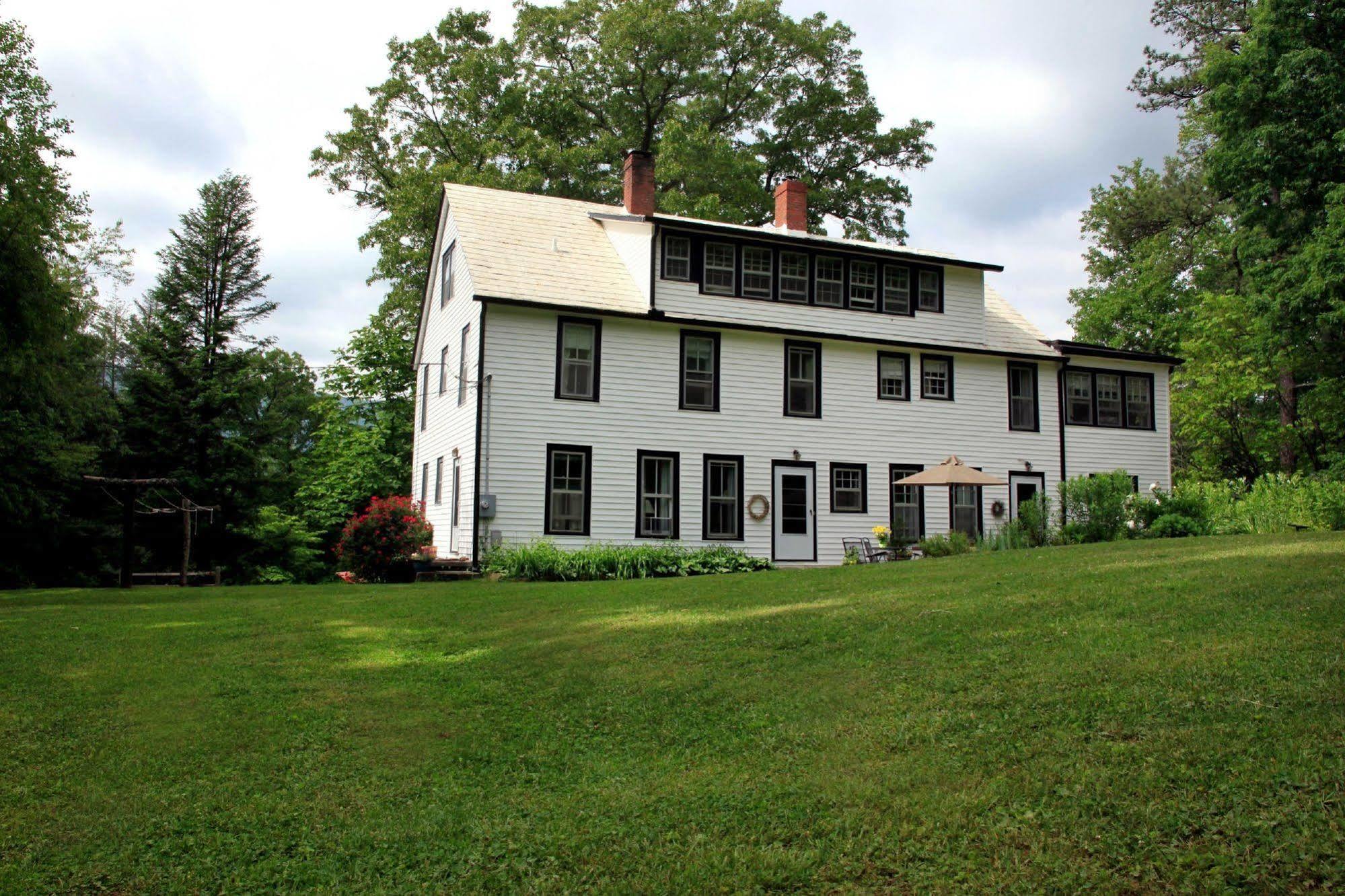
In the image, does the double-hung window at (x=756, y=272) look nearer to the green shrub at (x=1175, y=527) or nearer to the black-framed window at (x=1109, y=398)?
the black-framed window at (x=1109, y=398)

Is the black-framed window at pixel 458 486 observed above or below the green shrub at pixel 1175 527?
above

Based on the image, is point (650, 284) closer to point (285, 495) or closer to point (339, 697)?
point (339, 697)

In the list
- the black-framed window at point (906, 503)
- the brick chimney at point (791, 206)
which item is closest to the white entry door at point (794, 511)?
the black-framed window at point (906, 503)

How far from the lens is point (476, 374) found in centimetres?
1922

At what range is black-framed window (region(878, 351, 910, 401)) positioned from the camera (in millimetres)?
22688

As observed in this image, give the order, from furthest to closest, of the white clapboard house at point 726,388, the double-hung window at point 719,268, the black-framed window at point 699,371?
the double-hung window at point 719,268
the black-framed window at point 699,371
the white clapboard house at point 726,388

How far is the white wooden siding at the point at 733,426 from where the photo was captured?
1909 cm

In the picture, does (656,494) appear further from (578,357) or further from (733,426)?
(578,357)

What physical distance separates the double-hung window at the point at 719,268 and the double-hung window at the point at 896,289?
3.99 metres

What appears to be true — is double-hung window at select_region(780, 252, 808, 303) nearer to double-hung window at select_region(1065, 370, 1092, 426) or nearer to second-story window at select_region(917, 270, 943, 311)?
second-story window at select_region(917, 270, 943, 311)

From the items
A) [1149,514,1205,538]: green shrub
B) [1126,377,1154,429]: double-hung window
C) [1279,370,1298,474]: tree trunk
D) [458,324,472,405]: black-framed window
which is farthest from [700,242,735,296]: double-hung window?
[1279,370,1298,474]: tree trunk

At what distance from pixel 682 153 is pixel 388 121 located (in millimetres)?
11068

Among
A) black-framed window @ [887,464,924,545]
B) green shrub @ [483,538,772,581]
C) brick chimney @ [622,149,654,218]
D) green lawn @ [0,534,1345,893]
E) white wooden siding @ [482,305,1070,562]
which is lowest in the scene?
green lawn @ [0,534,1345,893]

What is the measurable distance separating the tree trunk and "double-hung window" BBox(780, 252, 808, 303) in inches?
736
